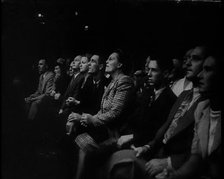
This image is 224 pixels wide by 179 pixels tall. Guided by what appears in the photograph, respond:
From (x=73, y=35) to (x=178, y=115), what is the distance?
1.62m

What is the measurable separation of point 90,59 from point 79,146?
1070 mm

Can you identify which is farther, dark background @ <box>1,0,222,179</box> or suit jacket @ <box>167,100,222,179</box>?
dark background @ <box>1,0,222,179</box>

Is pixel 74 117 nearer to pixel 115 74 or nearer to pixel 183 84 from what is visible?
pixel 115 74

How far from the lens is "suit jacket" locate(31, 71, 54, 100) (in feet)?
19.3

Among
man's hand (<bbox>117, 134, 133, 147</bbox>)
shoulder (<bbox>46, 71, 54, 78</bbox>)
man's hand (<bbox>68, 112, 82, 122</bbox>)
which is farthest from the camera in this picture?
shoulder (<bbox>46, 71, 54, 78</bbox>)

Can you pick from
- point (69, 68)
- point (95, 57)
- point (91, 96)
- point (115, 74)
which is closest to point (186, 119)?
point (115, 74)

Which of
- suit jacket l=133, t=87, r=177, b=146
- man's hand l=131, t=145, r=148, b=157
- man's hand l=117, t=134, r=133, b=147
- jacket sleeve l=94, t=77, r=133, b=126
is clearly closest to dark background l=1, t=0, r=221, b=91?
jacket sleeve l=94, t=77, r=133, b=126

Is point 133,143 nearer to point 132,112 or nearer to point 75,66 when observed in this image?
point 132,112

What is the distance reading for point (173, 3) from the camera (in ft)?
17.7

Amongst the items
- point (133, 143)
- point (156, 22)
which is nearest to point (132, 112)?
point (133, 143)

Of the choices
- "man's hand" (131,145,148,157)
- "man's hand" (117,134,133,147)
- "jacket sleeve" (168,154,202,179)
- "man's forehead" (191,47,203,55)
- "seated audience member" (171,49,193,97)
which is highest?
"man's forehead" (191,47,203,55)

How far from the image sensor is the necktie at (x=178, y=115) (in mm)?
5211

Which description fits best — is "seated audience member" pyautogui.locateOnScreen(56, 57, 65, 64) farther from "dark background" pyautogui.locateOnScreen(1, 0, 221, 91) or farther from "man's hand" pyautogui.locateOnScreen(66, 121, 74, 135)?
"man's hand" pyautogui.locateOnScreen(66, 121, 74, 135)

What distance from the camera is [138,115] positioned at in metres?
5.44
